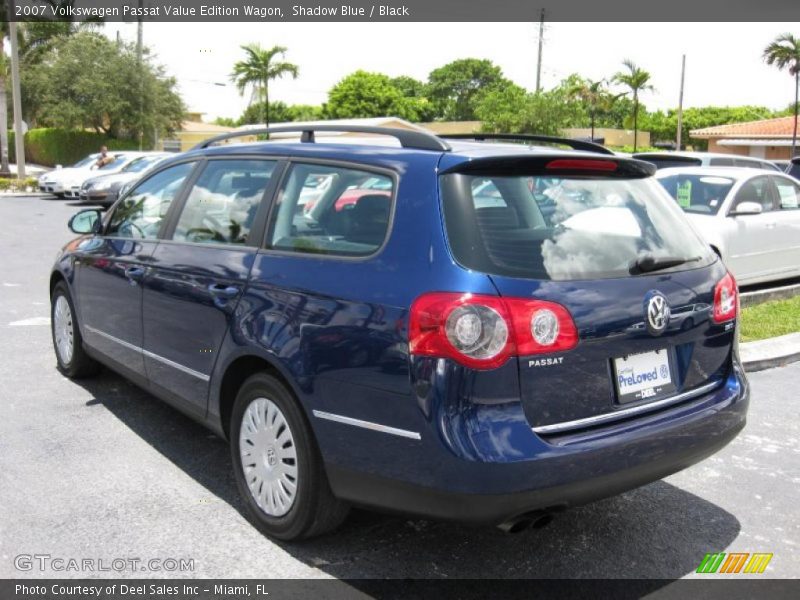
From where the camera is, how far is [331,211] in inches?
142

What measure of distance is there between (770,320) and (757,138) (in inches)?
1713

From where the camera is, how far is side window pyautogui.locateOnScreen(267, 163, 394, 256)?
3.35 m

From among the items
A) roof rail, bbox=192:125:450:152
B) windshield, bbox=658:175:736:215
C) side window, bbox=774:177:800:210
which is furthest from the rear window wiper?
side window, bbox=774:177:800:210

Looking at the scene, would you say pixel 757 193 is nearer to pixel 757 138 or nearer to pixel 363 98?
pixel 757 138

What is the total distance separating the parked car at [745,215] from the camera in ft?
29.9

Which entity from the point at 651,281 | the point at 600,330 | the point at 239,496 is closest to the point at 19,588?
the point at 239,496

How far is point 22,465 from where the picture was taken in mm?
4398

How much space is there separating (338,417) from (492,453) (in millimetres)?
665

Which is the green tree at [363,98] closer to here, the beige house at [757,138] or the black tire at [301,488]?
the beige house at [757,138]

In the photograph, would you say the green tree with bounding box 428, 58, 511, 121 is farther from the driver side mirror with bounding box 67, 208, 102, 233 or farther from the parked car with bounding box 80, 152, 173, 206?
the driver side mirror with bounding box 67, 208, 102, 233

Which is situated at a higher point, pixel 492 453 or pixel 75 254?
pixel 75 254

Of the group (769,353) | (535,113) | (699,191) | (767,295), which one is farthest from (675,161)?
(535,113)

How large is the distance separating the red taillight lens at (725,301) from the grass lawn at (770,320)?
12.0 ft

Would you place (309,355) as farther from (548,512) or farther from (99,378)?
(99,378)
